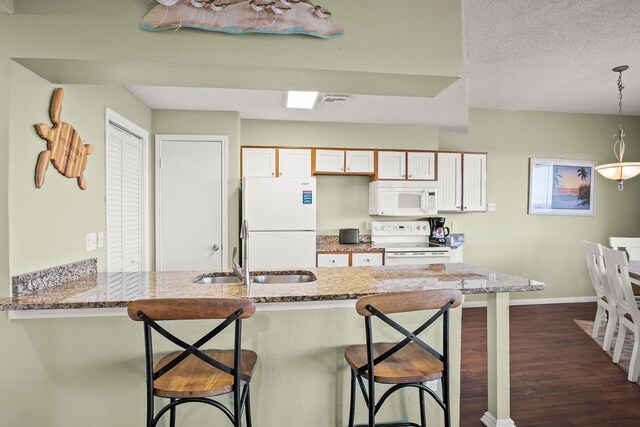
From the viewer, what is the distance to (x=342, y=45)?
179cm

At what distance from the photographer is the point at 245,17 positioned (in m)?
1.71

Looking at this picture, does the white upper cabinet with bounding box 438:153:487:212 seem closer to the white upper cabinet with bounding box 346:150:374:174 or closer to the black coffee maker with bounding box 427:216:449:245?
the black coffee maker with bounding box 427:216:449:245

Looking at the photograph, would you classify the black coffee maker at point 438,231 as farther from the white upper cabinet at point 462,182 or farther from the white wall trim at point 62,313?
the white wall trim at point 62,313

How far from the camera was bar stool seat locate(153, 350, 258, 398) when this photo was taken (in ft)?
4.28

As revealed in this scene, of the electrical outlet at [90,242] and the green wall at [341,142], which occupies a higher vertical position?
the green wall at [341,142]

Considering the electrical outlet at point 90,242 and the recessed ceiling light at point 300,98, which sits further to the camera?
the recessed ceiling light at point 300,98

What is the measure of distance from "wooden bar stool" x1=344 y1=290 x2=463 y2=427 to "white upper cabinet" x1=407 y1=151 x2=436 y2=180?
3218 millimetres

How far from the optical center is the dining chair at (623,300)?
2765 mm

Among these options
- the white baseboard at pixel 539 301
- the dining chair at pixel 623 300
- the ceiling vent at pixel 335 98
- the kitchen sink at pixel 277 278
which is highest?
the ceiling vent at pixel 335 98

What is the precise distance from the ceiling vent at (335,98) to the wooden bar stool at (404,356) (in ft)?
8.33

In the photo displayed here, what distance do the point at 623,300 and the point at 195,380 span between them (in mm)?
3353

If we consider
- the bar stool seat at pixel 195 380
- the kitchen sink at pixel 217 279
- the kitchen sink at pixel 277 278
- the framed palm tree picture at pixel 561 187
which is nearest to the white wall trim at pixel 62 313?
the bar stool seat at pixel 195 380

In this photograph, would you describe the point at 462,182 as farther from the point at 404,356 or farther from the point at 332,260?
the point at 404,356

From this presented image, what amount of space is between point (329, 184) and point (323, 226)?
540 millimetres
